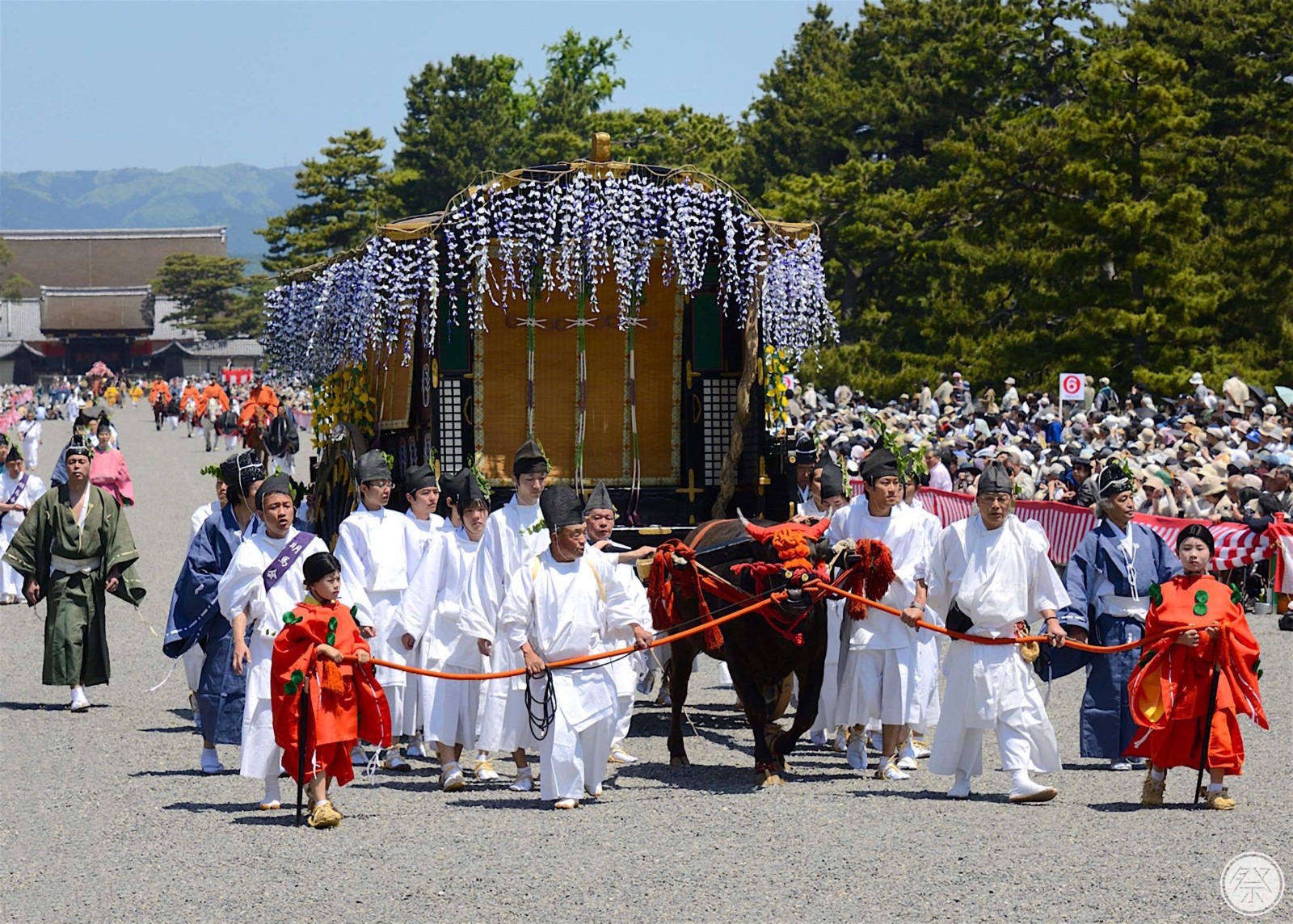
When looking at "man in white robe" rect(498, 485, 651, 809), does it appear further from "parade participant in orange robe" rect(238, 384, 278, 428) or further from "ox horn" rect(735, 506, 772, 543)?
"parade participant in orange robe" rect(238, 384, 278, 428)

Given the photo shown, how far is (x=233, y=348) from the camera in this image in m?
79.6

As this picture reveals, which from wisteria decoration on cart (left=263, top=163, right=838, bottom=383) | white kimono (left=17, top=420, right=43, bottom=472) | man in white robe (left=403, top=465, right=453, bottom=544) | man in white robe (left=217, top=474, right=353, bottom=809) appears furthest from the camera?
white kimono (left=17, top=420, right=43, bottom=472)

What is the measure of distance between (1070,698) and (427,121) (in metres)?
47.9

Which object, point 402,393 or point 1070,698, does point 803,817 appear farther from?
point 402,393

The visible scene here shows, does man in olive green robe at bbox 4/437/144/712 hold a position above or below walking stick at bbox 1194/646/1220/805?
above

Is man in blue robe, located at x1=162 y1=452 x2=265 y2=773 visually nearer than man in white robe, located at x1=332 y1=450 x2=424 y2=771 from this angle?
Yes

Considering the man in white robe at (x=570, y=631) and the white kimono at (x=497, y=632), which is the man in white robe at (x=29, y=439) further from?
the man in white robe at (x=570, y=631)

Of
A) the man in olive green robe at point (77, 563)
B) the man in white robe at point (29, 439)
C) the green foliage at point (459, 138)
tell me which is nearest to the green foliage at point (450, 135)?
the green foliage at point (459, 138)

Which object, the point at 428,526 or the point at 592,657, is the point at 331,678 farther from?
the point at 428,526

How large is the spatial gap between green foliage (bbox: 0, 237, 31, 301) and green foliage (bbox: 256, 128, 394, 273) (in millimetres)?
36298

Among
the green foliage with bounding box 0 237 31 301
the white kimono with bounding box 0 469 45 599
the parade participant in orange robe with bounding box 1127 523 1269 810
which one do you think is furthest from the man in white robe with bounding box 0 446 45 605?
the green foliage with bounding box 0 237 31 301

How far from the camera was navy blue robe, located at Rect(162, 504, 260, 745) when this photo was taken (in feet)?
29.0

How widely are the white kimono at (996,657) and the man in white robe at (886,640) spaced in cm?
57

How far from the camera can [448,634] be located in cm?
935
